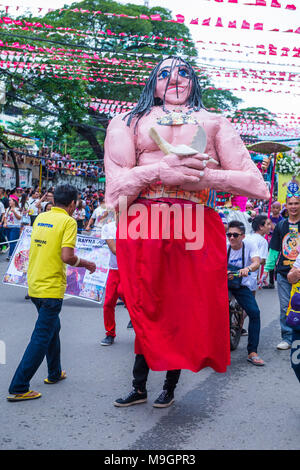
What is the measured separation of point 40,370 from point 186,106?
2.52m

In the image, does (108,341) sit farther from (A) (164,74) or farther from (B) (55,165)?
(B) (55,165)

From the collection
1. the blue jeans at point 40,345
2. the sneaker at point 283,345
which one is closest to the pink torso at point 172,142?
the blue jeans at point 40,345

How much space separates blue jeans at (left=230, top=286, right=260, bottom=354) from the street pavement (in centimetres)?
20

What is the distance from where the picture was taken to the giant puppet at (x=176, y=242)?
346cm

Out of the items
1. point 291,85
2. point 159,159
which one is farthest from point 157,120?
point 291,85

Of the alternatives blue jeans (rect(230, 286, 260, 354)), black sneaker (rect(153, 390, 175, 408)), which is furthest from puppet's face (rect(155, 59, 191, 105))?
blue jeans (rect(230, 286, 260, 354))

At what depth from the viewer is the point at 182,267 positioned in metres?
3.53

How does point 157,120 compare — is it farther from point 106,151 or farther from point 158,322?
point 158,322

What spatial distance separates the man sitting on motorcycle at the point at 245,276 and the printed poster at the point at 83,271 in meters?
2.57

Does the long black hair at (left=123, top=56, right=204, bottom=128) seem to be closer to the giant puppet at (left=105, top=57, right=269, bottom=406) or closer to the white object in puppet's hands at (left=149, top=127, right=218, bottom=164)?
the giant puppet at (left=105, top=57, right=269, bottom=406)

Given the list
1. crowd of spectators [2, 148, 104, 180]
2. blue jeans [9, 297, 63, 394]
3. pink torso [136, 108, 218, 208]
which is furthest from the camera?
crowd of spectators [2, 148, 104, 180]

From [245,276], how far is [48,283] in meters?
2.20

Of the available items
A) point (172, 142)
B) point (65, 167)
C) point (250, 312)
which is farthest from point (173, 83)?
point (65, 167)

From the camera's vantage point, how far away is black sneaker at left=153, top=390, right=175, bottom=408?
3.84 metres
